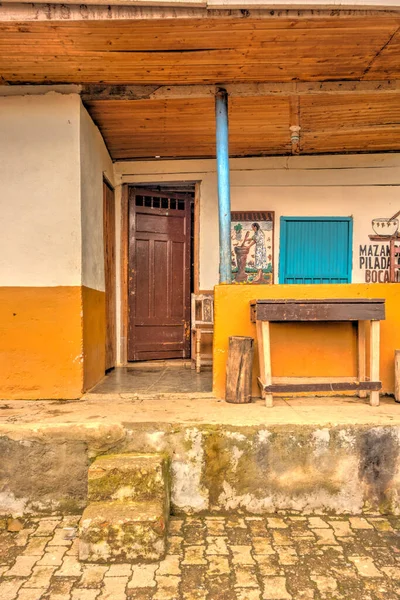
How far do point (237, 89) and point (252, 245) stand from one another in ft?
7.87

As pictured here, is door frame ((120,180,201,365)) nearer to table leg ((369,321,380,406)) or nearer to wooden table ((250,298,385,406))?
wooden table ((250,298,385,406))

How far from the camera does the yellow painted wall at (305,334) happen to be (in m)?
4.30

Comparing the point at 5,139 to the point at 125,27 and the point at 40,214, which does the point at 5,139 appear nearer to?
the point at 40,214

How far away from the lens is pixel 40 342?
4391 mm

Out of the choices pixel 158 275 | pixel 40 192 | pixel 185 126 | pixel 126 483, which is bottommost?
pixel 126 483

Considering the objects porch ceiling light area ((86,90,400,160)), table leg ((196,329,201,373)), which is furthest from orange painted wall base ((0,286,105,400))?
porch ceiling light area ((86,90,400,160))

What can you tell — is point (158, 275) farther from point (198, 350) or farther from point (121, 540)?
point (121, 540)

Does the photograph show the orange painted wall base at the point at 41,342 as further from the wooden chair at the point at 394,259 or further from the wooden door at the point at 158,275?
the wooden chair at the point at 394,259

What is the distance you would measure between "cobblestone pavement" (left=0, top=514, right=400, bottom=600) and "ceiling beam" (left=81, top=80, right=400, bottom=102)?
3995mm

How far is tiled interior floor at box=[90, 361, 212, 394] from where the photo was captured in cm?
460

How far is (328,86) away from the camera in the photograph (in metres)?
4.57

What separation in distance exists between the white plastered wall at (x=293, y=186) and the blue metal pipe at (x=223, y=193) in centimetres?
199

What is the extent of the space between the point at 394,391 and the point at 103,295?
347 centimetres

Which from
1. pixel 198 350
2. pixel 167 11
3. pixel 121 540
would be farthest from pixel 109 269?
pixel 121 540
